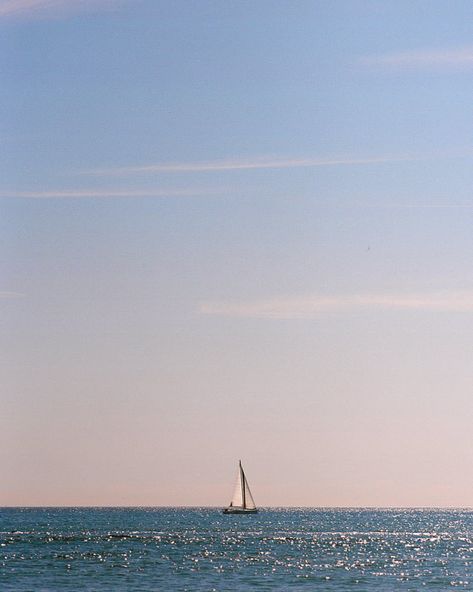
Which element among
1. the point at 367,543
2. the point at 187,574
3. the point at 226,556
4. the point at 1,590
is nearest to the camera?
the point at 1,590

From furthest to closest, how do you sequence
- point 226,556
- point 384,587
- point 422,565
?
point 226,556, point 422,565, point 384,587

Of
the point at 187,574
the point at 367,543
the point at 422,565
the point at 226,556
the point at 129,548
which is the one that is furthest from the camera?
the point at 367,543

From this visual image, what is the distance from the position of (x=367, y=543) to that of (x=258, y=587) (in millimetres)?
71776

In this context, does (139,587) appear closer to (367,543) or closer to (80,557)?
(80,557)

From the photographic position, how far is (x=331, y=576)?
90.8 metres

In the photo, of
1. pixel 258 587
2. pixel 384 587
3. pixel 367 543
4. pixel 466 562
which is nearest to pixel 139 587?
pixel 258 587

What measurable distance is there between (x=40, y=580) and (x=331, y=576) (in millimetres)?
22425

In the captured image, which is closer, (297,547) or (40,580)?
(40,580)

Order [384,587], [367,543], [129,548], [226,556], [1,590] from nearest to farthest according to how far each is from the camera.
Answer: [1,590], [384,587], [226,556], [129,548], [367,543]

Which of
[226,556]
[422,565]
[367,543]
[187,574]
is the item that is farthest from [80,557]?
[367,543]

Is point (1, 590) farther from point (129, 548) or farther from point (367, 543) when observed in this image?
point (367, 543)

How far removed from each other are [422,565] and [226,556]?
1909 centimetres

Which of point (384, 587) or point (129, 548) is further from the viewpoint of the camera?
point (129, 548)

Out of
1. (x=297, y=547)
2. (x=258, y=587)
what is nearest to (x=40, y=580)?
(x=258, y=587)
